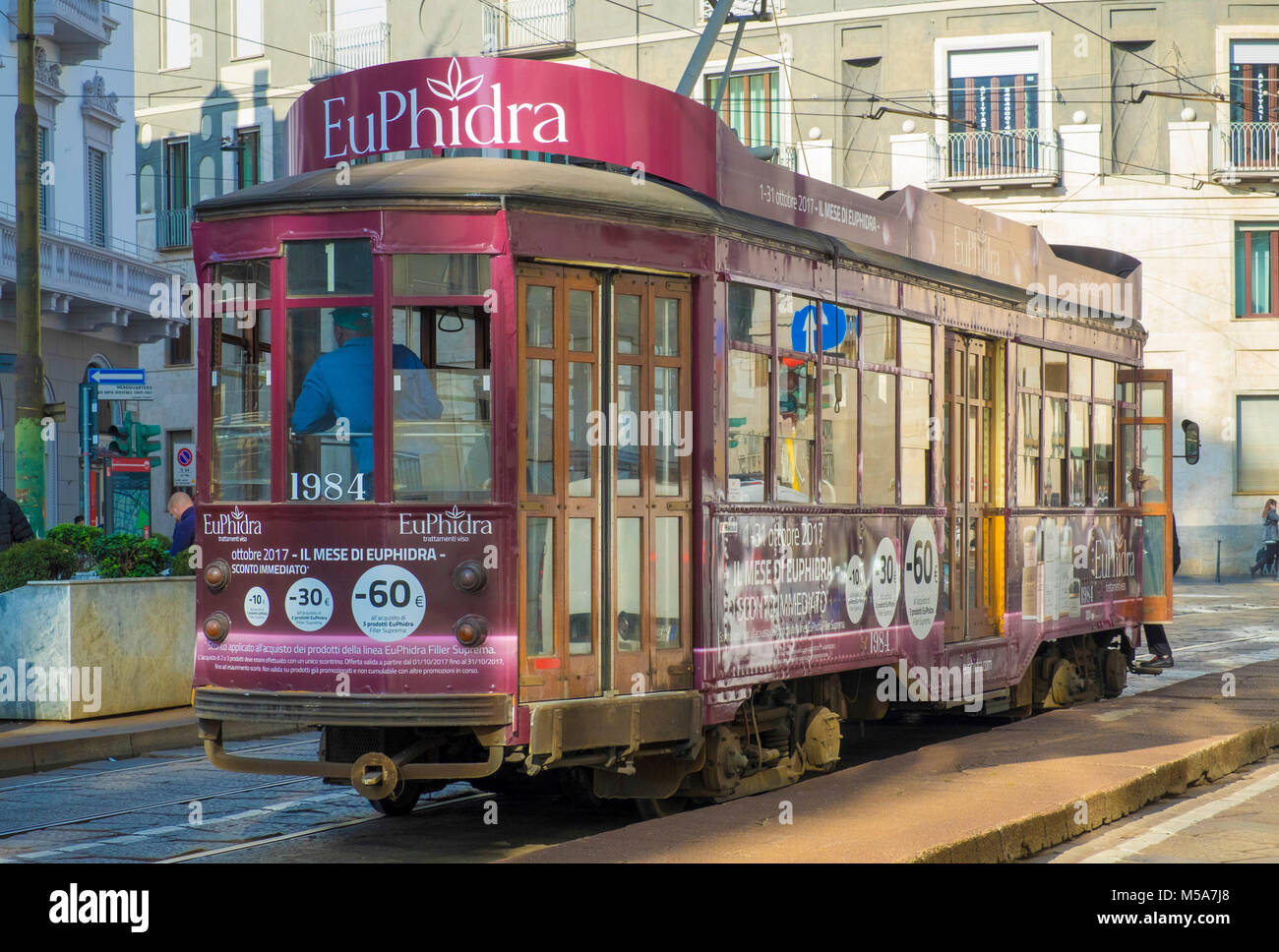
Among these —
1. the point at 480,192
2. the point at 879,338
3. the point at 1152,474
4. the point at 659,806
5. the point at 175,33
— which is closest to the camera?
the point at 480,192

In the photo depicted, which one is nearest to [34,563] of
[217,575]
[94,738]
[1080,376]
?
[94,738]

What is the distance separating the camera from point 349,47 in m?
38.3

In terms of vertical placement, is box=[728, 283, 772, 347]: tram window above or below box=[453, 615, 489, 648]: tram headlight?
above

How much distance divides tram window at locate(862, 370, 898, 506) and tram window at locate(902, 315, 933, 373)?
27 cm

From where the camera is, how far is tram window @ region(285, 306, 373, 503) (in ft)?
24.9

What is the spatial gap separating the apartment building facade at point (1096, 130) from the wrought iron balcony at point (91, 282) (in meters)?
11.4

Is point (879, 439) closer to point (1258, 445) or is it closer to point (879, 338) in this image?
point (879, 338)

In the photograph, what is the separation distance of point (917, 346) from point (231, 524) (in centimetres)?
458

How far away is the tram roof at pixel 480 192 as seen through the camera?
7.56 metres

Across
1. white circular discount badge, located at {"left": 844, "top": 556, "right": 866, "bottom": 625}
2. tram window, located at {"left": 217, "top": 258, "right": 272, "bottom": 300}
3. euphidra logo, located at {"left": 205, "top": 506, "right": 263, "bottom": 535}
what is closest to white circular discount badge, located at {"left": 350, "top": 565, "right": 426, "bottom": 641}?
euphidra logo, located at {"left": 205, "top": 506, "right": 263, "bottom": 535}
